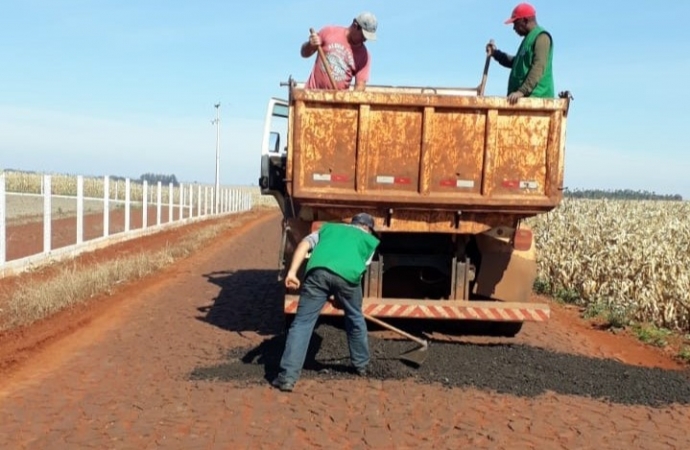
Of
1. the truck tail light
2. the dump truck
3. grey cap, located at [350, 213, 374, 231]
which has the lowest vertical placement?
the truck tail light

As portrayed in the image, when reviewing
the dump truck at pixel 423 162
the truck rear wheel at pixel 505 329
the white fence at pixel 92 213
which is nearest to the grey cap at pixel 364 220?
the dump truck at pixel 423 162

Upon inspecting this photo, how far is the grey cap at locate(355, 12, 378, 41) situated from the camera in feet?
28.6

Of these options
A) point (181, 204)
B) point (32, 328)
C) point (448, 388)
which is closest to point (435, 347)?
point (448, 388)

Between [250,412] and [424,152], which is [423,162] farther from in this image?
[250,412]

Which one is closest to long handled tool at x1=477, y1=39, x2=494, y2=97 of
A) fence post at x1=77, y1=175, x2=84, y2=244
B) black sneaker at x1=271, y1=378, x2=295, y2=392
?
black sneaker at x1=271, y1=378, x2=295, y2=392

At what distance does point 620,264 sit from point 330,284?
273 inches

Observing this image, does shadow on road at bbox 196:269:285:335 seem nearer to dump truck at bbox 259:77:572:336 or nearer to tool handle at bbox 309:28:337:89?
dump truck at bbox 259:77:572:336

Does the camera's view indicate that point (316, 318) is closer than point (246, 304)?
Yes

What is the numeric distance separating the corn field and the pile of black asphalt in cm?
302

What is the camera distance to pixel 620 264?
12.5m

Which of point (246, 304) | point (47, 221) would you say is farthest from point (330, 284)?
point (47, 221)

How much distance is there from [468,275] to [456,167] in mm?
1371

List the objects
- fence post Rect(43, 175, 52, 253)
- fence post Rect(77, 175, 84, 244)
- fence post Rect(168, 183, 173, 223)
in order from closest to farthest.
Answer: fence post Rect(43, 175, 52, 253), fence post Rect(77, 175, 84, 244), fence post Rect(168, 183, 173, 223)

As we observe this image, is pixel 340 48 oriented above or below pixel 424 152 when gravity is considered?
above
